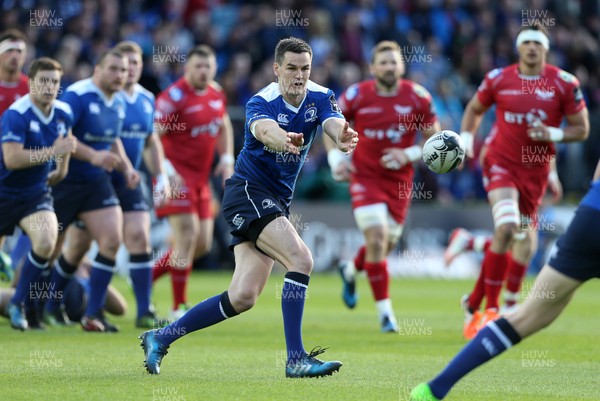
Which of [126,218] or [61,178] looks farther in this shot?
[126,218]

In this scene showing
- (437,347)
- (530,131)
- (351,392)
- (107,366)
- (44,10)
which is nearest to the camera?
(351,392)

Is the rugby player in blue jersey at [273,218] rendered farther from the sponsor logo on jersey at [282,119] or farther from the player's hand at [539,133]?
the player's hand at [539,133]

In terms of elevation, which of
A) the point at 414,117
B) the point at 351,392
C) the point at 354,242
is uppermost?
the point at 414,117

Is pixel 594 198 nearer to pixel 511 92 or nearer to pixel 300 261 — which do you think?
pixel 300 261

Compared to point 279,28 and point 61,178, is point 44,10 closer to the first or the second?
point 279,28

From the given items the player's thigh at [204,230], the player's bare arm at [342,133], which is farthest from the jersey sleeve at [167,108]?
the player's bare arm at [342,133]

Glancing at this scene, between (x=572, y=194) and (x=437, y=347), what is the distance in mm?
13791

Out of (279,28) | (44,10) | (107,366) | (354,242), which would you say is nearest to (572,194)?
(354,242)

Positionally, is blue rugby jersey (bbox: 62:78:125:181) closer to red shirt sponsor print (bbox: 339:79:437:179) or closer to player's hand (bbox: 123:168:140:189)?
player's hand (bbox: 123:168:140:189)

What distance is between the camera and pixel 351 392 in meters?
7.34

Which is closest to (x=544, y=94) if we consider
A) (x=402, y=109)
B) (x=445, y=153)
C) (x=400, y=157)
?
(x=402, y=109)

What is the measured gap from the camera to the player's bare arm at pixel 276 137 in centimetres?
731

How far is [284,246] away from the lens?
8.05 m

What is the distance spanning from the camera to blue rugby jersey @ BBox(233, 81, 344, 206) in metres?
8.27
